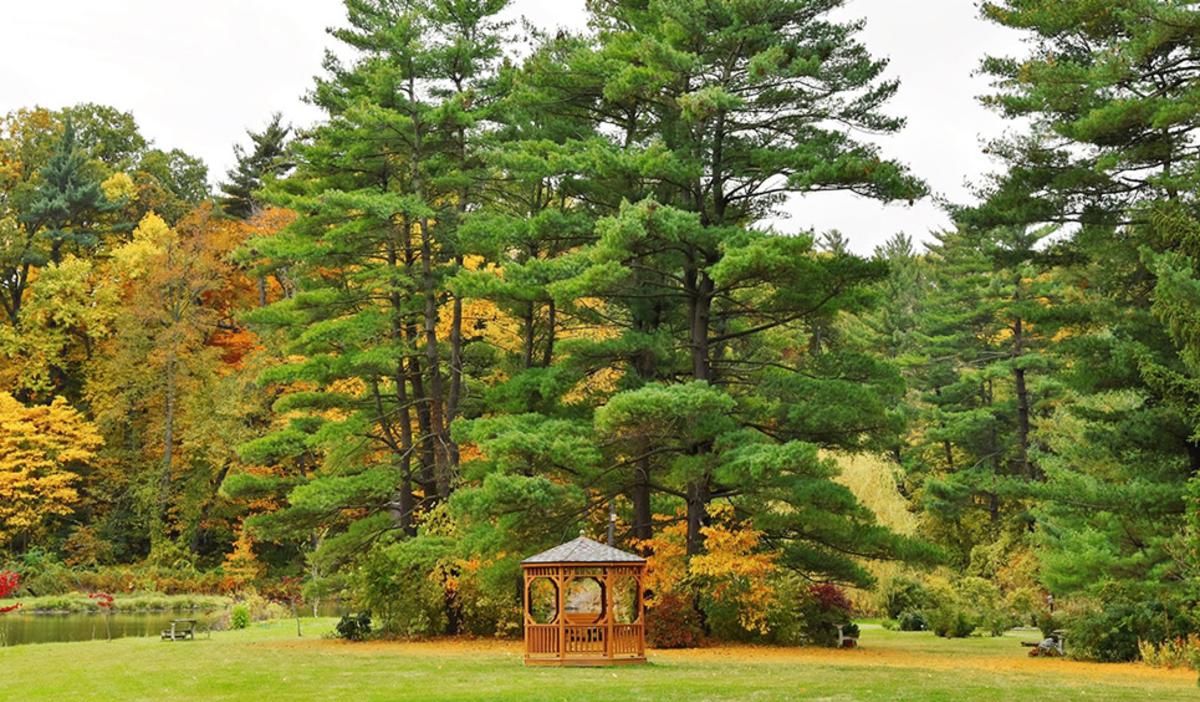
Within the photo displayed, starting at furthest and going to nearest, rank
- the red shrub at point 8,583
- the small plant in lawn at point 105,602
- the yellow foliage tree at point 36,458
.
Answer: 1. the yellow foliage tree at point 36,458
2. the red shrub at point 8,583
3. the small plant in lawn at point 105,602

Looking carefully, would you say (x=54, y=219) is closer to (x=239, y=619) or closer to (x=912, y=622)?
(x=239, y=619)

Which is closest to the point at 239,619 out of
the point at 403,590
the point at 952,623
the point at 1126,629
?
the point at 403,590

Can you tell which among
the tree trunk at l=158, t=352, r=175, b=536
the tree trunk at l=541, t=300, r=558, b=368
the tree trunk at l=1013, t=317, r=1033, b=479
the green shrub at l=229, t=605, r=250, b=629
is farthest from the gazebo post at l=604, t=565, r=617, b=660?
the tree trunk at l=158, t=352, r=175, b=536

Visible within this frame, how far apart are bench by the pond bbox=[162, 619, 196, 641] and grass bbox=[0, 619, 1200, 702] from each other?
6.59ft

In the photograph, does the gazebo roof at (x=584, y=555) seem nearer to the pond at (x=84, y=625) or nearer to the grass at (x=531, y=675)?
the grass at (x=531, y=675)

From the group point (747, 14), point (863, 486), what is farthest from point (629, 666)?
point (863, 486)

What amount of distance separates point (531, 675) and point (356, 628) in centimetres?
1086

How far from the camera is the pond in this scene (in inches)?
1161

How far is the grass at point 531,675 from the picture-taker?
1377 cm

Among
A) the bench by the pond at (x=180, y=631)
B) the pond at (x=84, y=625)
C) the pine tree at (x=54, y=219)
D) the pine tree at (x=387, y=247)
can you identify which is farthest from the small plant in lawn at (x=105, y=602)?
the pine tree at (x=54, y=219)

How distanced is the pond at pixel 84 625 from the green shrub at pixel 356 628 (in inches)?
177

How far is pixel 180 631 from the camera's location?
26.5 m

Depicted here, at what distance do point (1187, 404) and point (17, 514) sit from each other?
3979 cm

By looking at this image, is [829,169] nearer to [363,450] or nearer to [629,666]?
[629,666]
